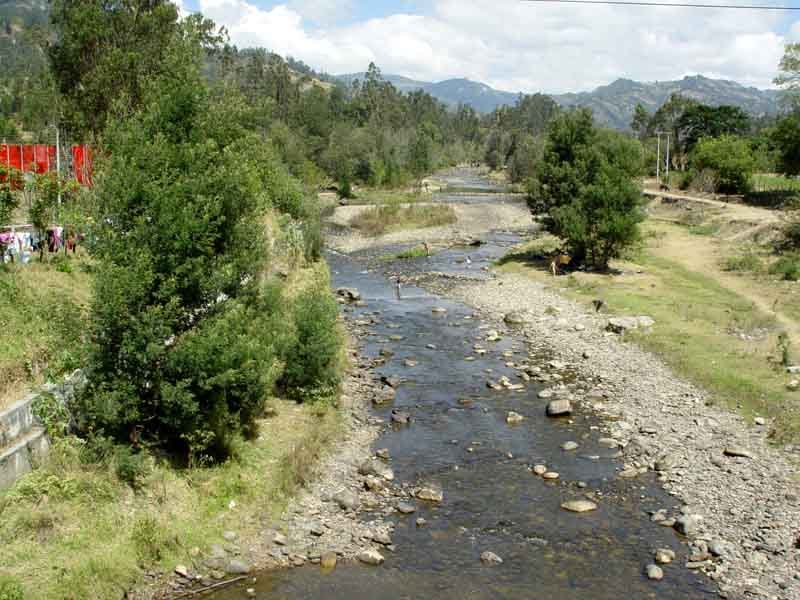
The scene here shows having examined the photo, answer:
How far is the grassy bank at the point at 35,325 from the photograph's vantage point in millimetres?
16750

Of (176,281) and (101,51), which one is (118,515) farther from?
(101,51)

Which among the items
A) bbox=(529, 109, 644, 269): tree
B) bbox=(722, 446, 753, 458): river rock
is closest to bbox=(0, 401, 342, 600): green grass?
bbox=(722, 446, 753, 458): river rock

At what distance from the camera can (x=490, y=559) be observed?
15930 mm

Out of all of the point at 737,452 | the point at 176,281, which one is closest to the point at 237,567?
the point at 176,281

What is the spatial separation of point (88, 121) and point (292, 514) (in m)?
26.9

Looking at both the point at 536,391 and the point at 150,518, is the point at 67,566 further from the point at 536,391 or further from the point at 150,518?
the point at 536,391

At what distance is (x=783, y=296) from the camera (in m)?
36.6

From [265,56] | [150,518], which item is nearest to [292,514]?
[150,518]

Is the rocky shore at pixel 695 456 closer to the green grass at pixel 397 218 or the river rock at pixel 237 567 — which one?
the river rock at pixel 237 567

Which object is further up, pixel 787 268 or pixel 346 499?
pixel 787 268

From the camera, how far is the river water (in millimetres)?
15008

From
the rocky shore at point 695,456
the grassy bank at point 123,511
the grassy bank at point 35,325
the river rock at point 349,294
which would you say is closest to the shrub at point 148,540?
the grassy bank at point 123,511

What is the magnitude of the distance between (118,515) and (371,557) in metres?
A: 5.43

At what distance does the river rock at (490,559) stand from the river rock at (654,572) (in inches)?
120
